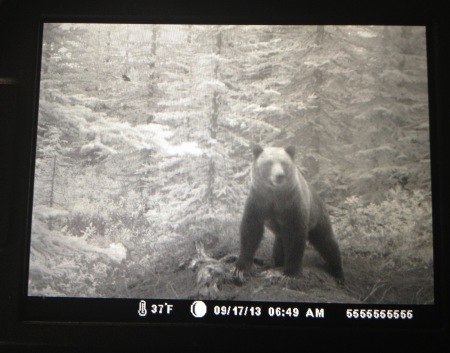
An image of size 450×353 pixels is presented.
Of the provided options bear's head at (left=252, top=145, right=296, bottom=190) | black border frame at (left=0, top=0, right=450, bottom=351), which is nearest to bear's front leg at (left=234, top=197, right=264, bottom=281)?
bear's head at (left=252, top=145, right=296, bottom=190)

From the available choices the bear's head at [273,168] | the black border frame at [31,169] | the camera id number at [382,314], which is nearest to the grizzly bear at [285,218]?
the bear's head at [273,168]

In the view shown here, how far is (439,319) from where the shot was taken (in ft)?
6.63

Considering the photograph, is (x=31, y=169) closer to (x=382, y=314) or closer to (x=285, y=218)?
(x=285, y=218)

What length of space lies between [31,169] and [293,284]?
1.31 m

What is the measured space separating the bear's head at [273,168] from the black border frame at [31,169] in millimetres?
615

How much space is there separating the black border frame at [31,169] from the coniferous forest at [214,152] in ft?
0.17

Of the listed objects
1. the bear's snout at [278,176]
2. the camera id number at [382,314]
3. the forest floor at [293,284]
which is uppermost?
the bear's snout at [278,176]

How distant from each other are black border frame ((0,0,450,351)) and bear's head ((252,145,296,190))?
0.62 metres

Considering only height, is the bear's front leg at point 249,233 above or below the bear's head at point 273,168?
below

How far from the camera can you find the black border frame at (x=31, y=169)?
2035 millimetres

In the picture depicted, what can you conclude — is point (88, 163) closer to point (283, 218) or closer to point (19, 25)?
point (19, 25)

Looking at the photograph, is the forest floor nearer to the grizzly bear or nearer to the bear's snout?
the grizzly bear

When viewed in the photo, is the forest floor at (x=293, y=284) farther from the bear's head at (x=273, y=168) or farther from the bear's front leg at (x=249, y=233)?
the bear's head at (x=273, y=168)

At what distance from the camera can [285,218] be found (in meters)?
2.09
